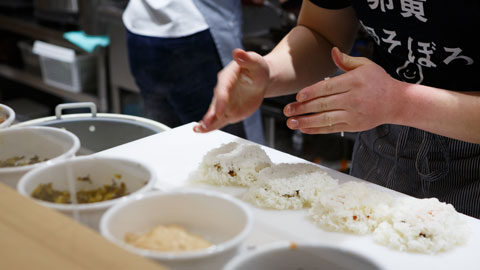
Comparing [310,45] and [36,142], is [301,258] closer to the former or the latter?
[36,142]

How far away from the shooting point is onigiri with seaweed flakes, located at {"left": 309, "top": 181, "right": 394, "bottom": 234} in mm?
908

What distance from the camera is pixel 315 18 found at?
4.81 ft

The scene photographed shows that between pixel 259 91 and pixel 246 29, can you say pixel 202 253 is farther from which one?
pixel 246 29

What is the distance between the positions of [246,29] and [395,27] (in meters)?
1.54

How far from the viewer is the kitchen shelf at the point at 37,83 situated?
135 inches

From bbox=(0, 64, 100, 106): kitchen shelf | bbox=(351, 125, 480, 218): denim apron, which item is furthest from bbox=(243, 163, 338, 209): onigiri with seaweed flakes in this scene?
bbox=(0, 64, 100, 106): kitchen shelf

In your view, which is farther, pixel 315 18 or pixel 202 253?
pixel 315 18

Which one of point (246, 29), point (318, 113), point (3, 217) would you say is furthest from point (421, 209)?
point (246, 29)

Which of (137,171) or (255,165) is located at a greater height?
(137,171)

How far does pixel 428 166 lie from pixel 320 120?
340 millimetres

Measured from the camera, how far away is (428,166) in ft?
4.22

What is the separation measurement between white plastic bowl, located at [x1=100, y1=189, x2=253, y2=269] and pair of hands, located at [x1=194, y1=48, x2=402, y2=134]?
32 cm

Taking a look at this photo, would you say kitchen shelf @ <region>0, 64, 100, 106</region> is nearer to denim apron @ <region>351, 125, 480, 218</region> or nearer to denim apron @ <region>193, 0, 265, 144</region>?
denim apron @ <region>193, 0, 265, 144</region>

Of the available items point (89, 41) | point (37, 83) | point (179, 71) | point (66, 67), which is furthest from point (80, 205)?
point (37, 83)
